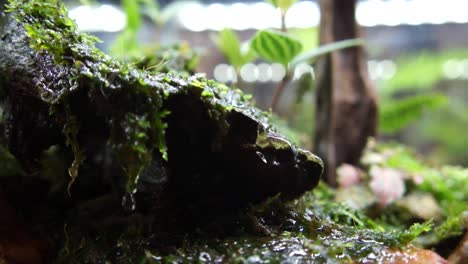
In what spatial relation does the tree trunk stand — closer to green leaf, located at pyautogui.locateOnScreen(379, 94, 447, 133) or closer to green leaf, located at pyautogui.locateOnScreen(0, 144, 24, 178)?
green leaf, located at pyautogui.locateOnScreen(379, 94, 447, 133)

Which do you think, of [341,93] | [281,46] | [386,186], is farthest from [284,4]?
[386,186]

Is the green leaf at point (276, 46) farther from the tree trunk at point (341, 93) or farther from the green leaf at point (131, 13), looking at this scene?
the green leaf at point (131, 13)

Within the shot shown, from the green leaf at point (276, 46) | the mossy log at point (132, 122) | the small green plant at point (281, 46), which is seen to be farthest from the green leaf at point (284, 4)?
the mossy log at point (132, 122)

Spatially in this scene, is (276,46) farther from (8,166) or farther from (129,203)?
(8,166)

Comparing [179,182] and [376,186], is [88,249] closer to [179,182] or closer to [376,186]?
[179,182]

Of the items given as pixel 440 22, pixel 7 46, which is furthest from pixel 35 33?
pixel 440 22

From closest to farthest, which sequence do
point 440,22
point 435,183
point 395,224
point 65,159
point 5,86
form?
point 5,86 < point 65,159 < point 395,224 < point 435,183 < point 440,22
